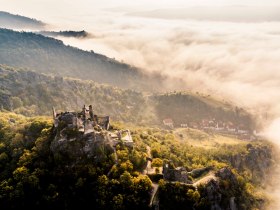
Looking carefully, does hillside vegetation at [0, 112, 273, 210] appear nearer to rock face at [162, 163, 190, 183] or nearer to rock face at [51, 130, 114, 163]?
rock face at [51, 130, 114, 163]

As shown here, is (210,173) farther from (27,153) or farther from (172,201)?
(27,153)

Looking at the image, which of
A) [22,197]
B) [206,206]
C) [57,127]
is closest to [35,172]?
[22,197]

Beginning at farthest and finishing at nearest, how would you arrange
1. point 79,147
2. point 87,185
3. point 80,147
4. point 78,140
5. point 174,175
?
point 78,140, point 80,147, point 79,147, point 174,175, point 87,185

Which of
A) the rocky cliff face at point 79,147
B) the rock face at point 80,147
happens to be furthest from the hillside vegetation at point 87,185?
the rock face at point 80,147

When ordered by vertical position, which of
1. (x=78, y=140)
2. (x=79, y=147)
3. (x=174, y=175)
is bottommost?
(x=174, y=175)

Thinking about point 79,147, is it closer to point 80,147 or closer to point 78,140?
point 80,147

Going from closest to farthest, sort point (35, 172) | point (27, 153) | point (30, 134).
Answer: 1. point (35, 172)
2. point (27, 153)
3. point (30, 134)

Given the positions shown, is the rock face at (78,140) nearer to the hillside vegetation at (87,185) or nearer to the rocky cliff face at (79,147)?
the rocky cliff face at (79,147)

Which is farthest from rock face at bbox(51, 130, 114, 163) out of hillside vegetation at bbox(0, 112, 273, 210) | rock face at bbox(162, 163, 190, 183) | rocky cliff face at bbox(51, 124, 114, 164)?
rock face at bbox(162, 163, 190, 183)

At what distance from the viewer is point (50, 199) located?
149875 mm

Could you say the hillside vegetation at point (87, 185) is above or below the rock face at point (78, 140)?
below

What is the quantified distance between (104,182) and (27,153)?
4038 centimetres

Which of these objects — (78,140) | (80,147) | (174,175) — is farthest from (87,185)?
(174,175)

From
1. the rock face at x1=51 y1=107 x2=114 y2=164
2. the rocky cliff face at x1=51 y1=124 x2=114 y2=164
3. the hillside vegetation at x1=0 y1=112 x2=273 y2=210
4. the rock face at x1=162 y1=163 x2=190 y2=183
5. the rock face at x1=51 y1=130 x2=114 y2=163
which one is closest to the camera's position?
the hillside vegetation at x1=0 y1=112 x2=273 y2=210
